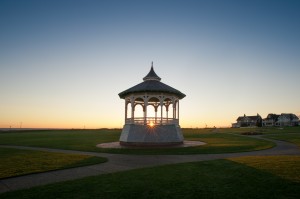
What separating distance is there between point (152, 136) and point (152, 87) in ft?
18.5

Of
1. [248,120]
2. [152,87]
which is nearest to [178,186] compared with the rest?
[152,87]

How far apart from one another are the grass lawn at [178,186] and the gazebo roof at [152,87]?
50.5ft

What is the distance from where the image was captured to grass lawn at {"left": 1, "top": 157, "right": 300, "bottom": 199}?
7.67m

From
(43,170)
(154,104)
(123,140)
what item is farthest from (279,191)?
(154,104)

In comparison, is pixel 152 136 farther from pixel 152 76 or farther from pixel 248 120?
pixel 248 120

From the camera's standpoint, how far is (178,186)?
8648 mm

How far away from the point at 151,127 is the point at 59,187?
1727cm

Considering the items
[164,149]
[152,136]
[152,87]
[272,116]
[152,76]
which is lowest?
[164,149]

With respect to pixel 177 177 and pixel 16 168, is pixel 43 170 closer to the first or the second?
pixel 16 168

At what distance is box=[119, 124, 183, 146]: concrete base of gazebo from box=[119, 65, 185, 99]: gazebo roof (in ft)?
13.2

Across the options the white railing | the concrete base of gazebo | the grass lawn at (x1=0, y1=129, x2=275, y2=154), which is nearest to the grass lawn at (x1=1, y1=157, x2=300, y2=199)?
the grass lawn at (x1=0, y1=129, x2=275, y2=154)

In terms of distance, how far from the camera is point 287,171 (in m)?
10.5

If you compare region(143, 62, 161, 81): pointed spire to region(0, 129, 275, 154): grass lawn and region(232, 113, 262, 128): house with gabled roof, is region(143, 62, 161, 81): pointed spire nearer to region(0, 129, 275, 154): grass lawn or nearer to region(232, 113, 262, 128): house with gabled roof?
region(0, 129, 275, 154): grass lawn

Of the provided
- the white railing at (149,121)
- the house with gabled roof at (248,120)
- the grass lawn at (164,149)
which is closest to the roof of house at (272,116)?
the house with gabled roof at (248,120)
